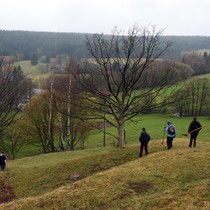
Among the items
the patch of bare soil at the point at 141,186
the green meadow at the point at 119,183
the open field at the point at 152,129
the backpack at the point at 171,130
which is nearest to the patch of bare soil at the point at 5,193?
the green meadow at the point at 119,183

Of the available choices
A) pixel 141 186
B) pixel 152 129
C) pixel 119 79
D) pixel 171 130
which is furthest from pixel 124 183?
pixel 152 129

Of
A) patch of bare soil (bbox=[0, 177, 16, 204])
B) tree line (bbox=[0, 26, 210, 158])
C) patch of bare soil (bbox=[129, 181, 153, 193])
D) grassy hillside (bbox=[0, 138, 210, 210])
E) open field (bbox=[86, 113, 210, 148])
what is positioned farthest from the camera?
open field (bbox=[86, 113, 210, 148])

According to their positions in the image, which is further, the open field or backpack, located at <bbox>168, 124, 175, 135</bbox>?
the open field

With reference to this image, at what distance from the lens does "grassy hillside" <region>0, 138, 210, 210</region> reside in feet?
46.3

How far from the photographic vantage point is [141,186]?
56.4ft

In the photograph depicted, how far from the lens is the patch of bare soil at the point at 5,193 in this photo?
72.0 ft

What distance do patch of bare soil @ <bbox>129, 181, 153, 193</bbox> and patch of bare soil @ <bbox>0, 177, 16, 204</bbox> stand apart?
925 cm

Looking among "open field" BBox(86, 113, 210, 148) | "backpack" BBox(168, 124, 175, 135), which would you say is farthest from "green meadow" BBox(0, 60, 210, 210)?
"open field" BBox(86, 113, 210, 148)

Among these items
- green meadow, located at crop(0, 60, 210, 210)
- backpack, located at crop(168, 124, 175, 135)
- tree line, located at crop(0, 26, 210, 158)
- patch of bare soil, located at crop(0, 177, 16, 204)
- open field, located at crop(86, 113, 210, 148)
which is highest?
tree line, located at crop(0, 26, 210, 158)

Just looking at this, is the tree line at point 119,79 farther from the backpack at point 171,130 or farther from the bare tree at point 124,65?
the backpack at point 171,130

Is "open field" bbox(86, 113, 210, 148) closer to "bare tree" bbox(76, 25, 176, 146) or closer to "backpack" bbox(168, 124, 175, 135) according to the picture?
"bare tree" bbox(76, 25, 176, 146)

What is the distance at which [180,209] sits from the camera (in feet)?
40.1

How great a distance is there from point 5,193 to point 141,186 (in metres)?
11.0

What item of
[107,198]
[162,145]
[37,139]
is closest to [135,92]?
[162,145]
